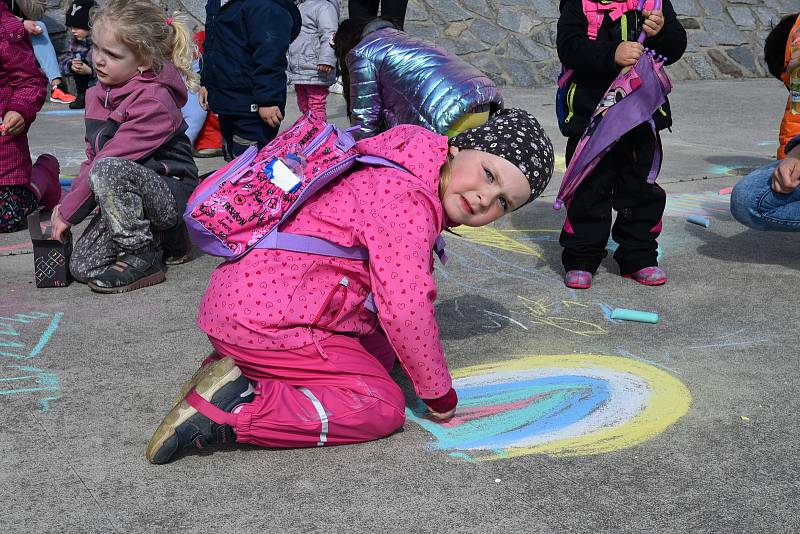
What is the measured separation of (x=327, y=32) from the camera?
7918 mm

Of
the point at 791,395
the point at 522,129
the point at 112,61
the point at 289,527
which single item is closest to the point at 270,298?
the point at 289,527

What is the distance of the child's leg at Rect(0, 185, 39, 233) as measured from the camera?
4.76 m

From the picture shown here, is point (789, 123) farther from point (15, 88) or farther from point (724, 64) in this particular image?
point (724, 64)

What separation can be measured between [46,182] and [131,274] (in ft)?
5.09

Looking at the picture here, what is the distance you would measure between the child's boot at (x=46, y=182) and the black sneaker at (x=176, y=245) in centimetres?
116

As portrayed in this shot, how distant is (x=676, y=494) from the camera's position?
228 cm

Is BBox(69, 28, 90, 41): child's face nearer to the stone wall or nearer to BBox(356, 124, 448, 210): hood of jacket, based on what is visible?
the stone wall

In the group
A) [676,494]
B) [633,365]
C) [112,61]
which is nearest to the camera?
[676,494]

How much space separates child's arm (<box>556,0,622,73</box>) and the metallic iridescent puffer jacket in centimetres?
82

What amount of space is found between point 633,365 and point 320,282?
1.16m

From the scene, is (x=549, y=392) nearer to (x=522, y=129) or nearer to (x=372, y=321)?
(x=372, y=321)

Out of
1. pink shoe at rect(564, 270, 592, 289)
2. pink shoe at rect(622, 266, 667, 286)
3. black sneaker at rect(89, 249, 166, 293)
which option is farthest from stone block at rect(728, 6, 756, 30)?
black sneaker at rect(89, 249, 166, 293)

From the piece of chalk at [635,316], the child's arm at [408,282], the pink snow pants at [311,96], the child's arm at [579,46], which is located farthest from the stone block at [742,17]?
the child's arm at [408,282]

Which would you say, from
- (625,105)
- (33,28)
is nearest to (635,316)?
(625,105)
